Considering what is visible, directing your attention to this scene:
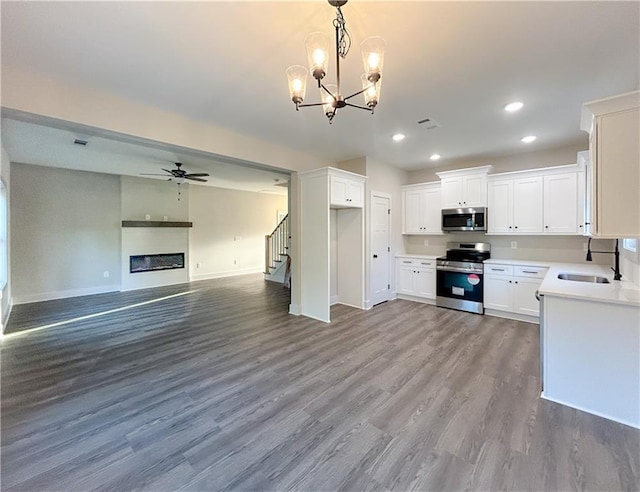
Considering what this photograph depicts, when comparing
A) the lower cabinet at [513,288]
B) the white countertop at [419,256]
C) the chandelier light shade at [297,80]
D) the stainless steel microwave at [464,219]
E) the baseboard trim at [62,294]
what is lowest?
the baseboard trim at [62,294]

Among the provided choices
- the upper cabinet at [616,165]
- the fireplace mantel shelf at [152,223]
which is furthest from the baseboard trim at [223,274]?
the upper cabinet at [616,165]

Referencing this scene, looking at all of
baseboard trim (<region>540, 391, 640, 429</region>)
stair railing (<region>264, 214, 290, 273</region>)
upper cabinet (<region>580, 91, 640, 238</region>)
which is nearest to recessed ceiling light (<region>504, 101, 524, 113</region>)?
upper cabinet (<region>580, 91, 640, 238</region>)

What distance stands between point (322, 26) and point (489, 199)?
14.3 feet

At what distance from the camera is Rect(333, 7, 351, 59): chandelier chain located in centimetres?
172

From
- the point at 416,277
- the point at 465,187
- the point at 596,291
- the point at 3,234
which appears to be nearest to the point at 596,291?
the point at 596,291

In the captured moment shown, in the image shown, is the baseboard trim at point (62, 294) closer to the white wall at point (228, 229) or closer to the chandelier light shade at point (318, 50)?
the white wall at point (228, 229)

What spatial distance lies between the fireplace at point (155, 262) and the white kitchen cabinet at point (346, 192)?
5441 millimetres

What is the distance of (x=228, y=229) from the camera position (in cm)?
909

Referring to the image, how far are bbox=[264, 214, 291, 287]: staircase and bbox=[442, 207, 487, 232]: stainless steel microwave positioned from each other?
168 inches

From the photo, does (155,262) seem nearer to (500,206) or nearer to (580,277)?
(500,206)

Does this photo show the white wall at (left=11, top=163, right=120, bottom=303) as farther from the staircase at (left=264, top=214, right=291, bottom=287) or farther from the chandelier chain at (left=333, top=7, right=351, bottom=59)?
the chandelier chain at (left=333, top=7, right=351, bottom=59)

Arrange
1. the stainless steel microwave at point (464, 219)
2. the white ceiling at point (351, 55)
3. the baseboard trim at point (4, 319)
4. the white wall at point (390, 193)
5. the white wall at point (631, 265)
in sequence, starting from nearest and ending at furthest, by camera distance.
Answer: the white ceiling at point (351, 55), the white wall at point (631, 265), the baseboard trim at point (4, 319), the stainless steel microwave at point (464, 219), the white wall at point (390, 193)

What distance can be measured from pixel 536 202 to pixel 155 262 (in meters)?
8.65

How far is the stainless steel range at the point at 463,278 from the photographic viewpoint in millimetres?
4809
